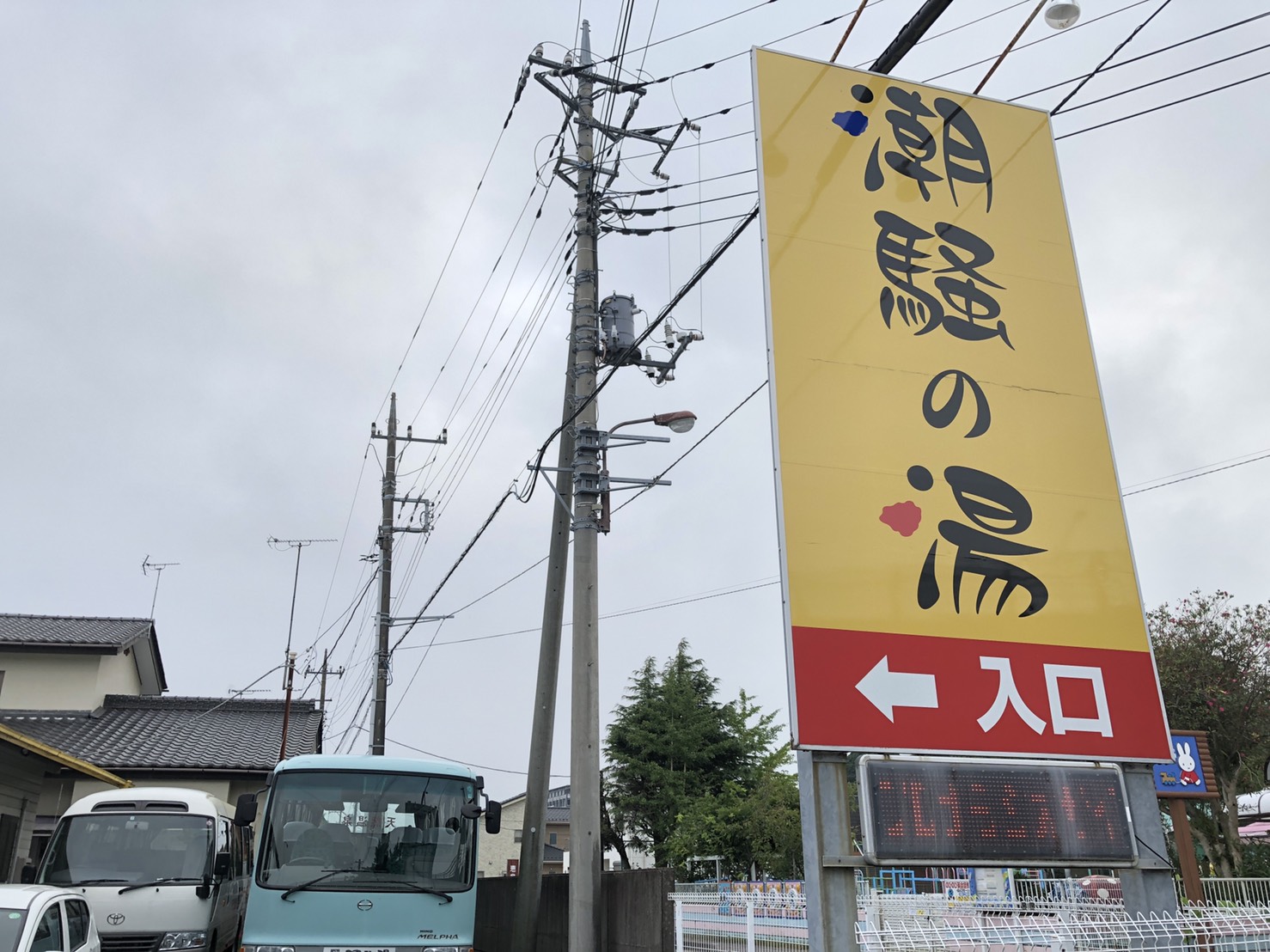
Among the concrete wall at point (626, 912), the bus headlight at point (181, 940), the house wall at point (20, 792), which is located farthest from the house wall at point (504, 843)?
the bus headlight at point (181, 940)

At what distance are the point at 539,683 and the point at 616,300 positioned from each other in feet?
18.0

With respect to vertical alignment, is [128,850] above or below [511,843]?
below

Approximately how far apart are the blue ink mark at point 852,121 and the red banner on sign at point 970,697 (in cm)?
408

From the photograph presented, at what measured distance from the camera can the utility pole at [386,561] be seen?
23156 mm

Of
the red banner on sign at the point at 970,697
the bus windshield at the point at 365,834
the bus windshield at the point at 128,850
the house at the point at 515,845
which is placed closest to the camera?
the red banner on sign at the point at 970,697

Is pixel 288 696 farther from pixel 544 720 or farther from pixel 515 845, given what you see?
pixel 515 845

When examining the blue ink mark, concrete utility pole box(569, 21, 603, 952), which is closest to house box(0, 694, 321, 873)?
concrete utility pole box(569, 21, 603, 952)

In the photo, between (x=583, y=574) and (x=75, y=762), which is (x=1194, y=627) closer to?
(x=583, y=574)

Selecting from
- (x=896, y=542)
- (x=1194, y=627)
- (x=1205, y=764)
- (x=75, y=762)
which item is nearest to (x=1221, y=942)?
(x=896, y=542)

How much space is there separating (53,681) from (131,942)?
1618cm

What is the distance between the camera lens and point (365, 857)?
9477mm

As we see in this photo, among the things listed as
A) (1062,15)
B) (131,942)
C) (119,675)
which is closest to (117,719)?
(119,675)

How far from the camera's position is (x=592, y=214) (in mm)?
14086

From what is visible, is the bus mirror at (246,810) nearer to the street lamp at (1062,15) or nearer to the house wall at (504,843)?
the street lamp at (1062,15)
